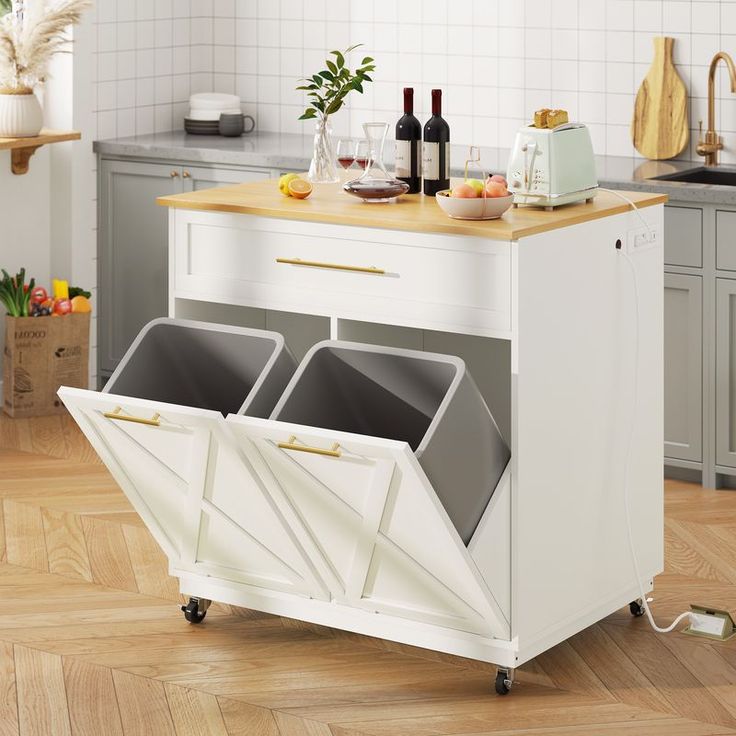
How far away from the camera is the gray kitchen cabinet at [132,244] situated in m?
5.73

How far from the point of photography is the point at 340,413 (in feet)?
11.1

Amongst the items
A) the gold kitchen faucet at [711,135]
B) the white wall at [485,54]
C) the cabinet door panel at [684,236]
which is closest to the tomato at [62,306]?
the white wall at [485,54]

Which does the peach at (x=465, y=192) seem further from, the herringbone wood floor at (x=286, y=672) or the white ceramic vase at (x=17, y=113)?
the white ceramic vase at (x=17, y=113)

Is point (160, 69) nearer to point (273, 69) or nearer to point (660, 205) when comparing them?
point (273, 69)

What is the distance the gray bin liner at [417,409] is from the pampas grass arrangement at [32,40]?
8.64 feet

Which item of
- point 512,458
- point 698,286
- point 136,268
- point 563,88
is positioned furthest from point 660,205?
point 136,268

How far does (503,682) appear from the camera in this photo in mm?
3271

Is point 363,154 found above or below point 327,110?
below

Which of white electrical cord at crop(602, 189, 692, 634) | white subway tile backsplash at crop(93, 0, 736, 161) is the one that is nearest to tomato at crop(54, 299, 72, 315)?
white subway tile backsplash at crop(93, 0, 736, 161)

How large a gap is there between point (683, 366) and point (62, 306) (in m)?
2.31

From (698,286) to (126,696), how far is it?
90.6 inches

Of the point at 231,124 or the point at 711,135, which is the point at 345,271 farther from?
the point at 231,124

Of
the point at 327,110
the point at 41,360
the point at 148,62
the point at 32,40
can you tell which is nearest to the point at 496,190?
the point at 327,110

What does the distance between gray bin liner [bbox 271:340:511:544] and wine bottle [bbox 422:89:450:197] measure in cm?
53
